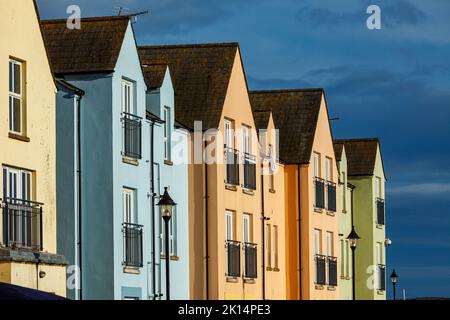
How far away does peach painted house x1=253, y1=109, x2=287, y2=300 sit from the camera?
5128 centimetres

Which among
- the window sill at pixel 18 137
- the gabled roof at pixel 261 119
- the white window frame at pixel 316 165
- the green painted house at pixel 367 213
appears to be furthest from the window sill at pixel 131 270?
the green painted house at pixel 367 213

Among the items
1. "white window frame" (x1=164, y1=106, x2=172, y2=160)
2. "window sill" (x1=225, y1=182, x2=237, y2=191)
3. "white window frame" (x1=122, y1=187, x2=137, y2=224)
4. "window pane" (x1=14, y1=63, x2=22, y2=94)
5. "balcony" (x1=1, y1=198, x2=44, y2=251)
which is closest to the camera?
"balcony" (x1=1, y1=198, x2=44, y2=251)

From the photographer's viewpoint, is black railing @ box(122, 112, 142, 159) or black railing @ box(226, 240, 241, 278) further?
black railing @ box(226, 240, 241, 278)

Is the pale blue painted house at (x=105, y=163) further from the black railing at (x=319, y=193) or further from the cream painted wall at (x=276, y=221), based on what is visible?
the black railing at (x=319, y=193)

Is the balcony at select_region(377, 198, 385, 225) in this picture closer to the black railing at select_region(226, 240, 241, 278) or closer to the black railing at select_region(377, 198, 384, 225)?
the black railing at select_region(377, 198, 384, 225)

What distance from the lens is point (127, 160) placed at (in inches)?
1497

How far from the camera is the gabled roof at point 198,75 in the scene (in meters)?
45.5

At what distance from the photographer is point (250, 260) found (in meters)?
48.2

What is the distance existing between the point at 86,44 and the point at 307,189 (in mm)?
19225

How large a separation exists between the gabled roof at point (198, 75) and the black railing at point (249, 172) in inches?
124

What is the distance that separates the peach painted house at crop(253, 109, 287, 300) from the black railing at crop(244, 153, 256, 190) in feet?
4.57

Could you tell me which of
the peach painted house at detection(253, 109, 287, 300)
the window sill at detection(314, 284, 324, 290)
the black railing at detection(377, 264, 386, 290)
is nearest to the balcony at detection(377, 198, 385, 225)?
the black railing at detection(377, 264, 386, 290)

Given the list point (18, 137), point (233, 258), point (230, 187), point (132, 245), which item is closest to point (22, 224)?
point (18, 137)

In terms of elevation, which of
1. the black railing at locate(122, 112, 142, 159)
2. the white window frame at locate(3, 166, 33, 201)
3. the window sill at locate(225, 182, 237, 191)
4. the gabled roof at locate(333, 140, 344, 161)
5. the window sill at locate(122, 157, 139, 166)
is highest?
the gabled roof at locate(333, 140, 344, 161)
